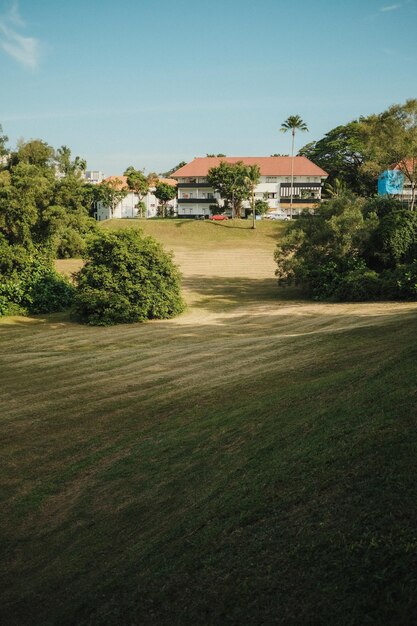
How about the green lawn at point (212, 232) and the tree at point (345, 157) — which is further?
the tree at point (345, 157)

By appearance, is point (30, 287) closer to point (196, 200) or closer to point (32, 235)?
point (32, 235)

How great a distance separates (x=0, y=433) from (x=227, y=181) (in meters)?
74.1

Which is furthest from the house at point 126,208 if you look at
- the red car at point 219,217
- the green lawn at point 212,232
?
the green lawn at point 212,232

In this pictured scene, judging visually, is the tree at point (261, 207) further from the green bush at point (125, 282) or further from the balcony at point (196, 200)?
the green bush at point (125, 282)

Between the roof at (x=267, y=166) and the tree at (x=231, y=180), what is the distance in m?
11.2

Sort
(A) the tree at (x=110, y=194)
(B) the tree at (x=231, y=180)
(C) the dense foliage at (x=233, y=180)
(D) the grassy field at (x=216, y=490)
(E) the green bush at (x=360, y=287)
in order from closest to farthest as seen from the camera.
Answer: (D) the grassy field at (x=216, y=490) < (E) the green bush at (x=360, y=287) < (C) the dense foliage at (x=233, y=180) < (B) the tree at (x=231, y=180) < (A) the tree at (x=110, y=194)

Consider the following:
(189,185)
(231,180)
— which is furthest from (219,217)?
(189,185)

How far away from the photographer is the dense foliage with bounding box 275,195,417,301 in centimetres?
3011

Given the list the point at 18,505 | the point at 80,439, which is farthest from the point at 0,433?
the point at 18,505

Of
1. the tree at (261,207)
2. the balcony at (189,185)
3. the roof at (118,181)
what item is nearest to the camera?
the tree at (261,207)

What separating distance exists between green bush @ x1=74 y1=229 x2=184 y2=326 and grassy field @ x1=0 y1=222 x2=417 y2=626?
10591mm

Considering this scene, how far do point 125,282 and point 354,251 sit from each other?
43.3 ft

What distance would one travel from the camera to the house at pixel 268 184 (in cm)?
9412

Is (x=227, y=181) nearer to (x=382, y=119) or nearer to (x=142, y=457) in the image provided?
(x=382, y=119)
